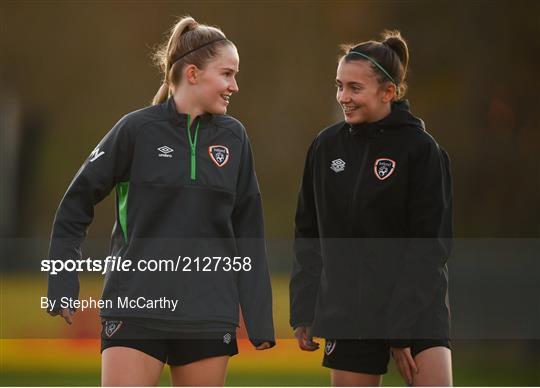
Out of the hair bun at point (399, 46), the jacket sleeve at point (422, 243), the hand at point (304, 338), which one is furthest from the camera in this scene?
the hair bun at point (399, 46)

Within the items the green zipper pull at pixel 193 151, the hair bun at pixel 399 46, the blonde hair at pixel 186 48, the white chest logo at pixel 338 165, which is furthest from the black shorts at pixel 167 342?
the hair bun at pixel 399 46

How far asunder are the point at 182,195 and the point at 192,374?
1.88ft

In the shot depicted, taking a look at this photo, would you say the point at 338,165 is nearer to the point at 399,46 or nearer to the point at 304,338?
the point at 399,46

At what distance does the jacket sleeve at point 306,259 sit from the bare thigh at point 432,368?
1.45ft

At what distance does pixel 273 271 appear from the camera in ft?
24.8

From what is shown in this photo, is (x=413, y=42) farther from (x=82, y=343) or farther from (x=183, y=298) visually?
(x=183, y=298)

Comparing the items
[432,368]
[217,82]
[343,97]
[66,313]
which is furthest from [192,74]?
[432,368]

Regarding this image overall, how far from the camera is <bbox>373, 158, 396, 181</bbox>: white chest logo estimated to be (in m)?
3.29

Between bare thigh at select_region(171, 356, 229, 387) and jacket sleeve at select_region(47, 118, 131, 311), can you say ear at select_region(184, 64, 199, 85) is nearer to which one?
jacket sleeve at select_region(47, 118, 131, 311)

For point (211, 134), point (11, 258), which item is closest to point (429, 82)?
point (11, 258)

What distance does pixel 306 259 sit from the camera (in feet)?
11.4

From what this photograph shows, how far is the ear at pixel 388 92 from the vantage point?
340 cm

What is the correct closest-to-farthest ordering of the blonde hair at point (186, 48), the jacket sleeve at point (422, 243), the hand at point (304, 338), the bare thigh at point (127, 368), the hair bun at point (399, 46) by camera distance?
the bare thigh at point (127, 368) → the jacket sleeve at point (422, 243) → the blonde hair at point (186, 48) → the hand at point (304, 338) → the hair bun at point (399, 46)

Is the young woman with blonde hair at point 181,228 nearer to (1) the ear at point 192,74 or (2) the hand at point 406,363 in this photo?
(1) the ear at point 192,74
